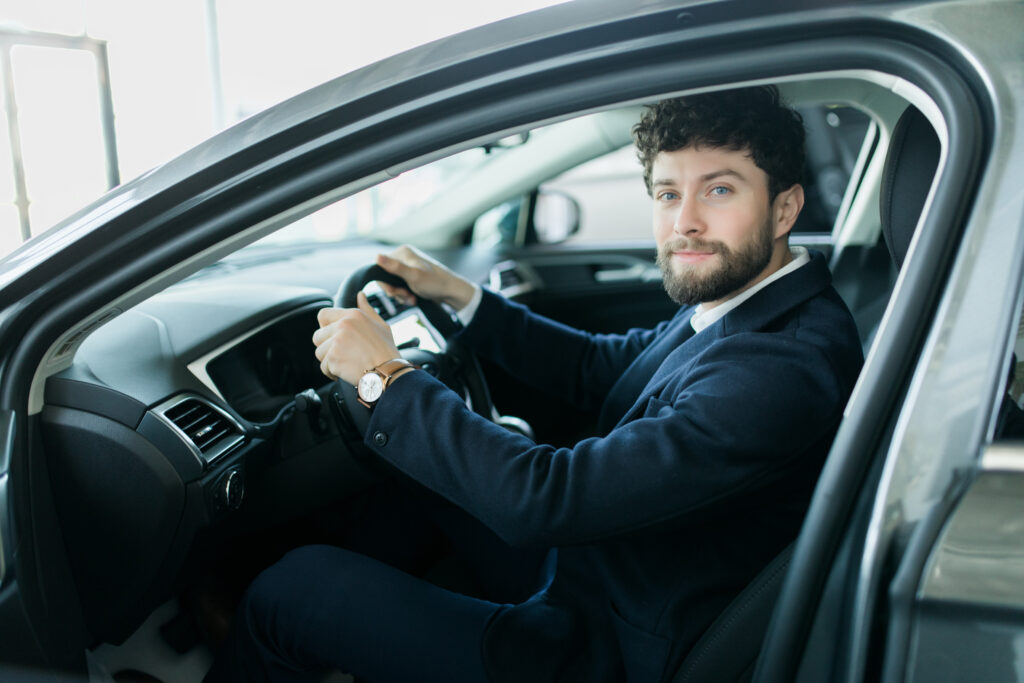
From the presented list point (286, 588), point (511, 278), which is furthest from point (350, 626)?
point (511, 278)

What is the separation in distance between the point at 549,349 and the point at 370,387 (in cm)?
78

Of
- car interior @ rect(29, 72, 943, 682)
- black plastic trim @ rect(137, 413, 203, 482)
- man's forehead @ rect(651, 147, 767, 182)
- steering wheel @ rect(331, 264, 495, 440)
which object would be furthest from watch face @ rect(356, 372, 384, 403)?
man's forehead @ rect(651, 147, 767, 182)

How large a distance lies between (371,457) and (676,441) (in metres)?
0.81

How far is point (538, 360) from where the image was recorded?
189 centimetres

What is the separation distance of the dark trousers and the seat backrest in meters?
0.33

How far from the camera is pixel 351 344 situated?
1205mm

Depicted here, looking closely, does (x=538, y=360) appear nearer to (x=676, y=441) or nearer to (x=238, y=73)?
(x=676, y=441)

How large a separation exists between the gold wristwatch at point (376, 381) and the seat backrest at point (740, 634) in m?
0.58

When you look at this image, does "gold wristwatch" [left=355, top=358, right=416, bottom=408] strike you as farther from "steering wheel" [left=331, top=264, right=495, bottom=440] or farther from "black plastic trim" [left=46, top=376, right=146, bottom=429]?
"black plastic trim" [left=46, top=376, right=146, bottom=429]

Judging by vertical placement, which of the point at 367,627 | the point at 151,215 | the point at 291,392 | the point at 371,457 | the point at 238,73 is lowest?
the point at 367,627

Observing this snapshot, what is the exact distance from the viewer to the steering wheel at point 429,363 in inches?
56.8

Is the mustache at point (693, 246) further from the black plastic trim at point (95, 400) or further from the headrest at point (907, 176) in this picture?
the black plastic trim at point (95, 400)

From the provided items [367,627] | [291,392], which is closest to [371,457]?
[291,392]

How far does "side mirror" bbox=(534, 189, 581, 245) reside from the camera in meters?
3.21
